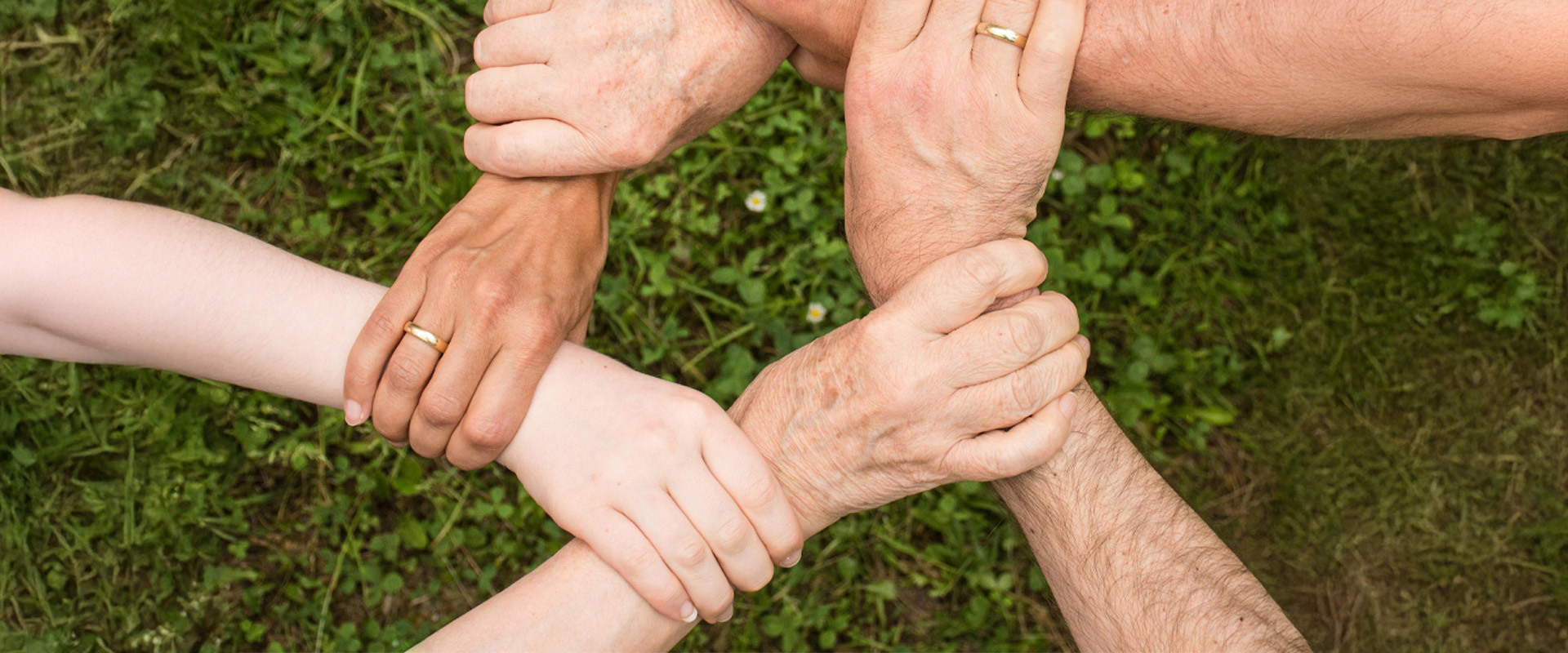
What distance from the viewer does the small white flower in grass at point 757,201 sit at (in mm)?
3412

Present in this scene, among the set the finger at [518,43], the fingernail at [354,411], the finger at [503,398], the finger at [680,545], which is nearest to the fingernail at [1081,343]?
the finger at [680,545]

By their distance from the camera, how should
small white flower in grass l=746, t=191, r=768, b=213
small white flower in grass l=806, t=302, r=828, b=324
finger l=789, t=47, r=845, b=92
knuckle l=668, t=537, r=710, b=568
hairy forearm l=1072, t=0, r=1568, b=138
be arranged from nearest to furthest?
hairy forearm l=1072, t=0, r=1568, b=138 < knuckle l=668, t=537, r=710, b=568 < finger l=789, t=47, r=845, b=92 < small white flower in grass l=806, t=302, r=828, b=324 < small white flower in grass l=746, t=191, r=768, b=213

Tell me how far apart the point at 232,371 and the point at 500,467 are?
113 cm

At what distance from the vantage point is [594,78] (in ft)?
7.63

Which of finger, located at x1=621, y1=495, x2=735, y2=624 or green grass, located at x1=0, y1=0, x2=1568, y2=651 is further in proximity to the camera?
green grass, located at x1=0, y1=0, x2=1568, y2=651

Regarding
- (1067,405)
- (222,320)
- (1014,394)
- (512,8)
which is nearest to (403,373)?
(222,320)

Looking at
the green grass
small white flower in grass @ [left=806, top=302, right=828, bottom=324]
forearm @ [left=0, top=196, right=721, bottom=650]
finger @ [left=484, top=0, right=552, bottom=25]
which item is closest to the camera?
forearm @ [left=0, top=196, right=721, bottom=650]

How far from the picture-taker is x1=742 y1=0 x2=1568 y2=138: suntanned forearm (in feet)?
5.97

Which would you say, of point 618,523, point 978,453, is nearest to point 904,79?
point 978,453

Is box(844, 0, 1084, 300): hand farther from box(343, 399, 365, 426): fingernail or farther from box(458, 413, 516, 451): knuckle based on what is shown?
box(343, 399, 365, 426): fingernail

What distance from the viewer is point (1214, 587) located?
2.02 metres

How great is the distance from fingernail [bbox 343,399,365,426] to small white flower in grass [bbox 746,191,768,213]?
1.57 meters

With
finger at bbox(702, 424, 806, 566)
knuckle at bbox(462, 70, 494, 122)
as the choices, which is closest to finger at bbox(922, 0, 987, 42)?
finger at bbox(702, 424, 806, 566)

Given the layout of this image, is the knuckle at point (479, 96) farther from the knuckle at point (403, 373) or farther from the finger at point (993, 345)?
the finger at point (993, 345)
